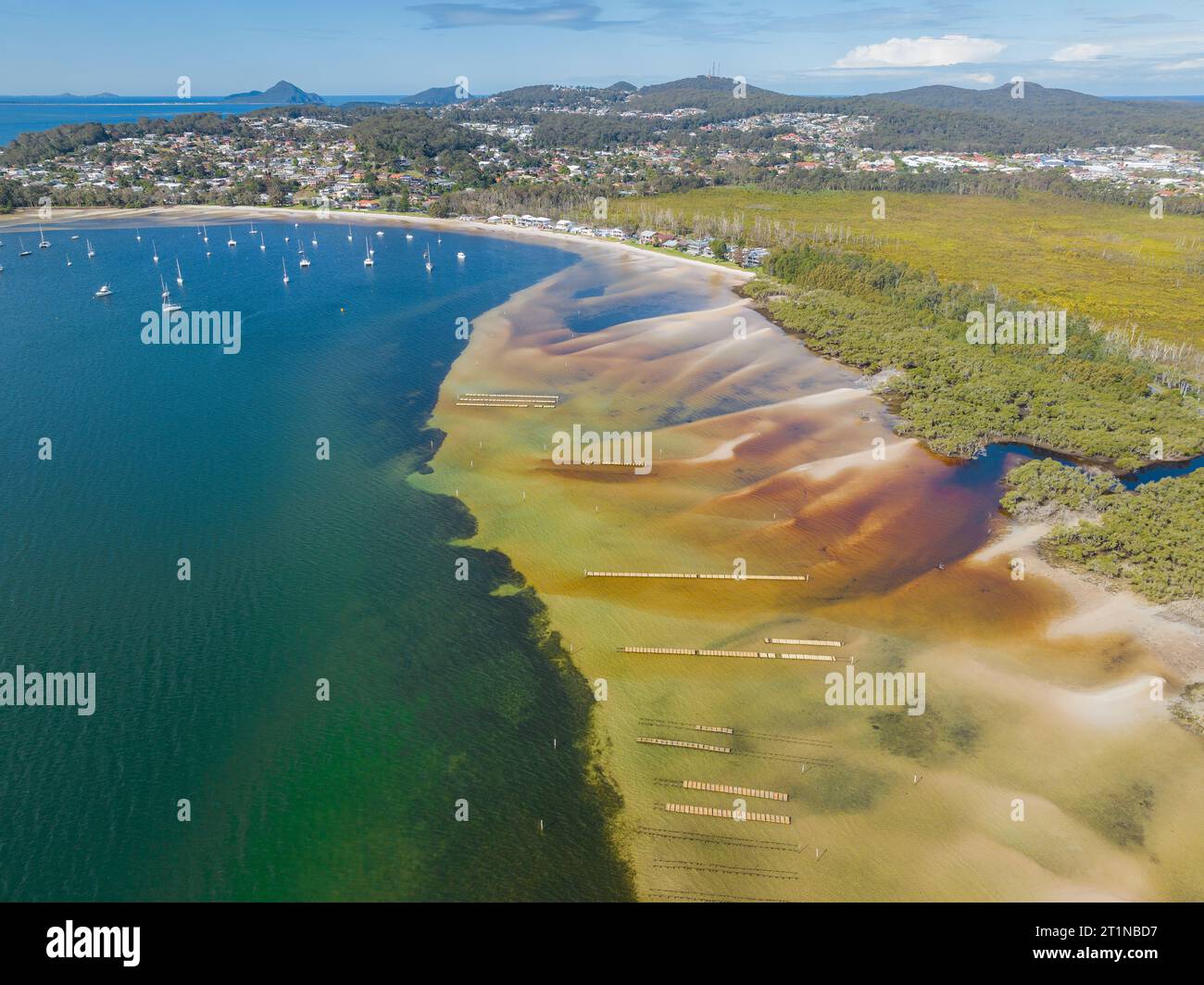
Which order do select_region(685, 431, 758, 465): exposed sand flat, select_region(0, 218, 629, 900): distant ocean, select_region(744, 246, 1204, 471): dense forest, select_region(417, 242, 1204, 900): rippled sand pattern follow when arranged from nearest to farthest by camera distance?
select_region(0, 218, 629, 900): distant ocean
select_region(417, 242, 1204, 900): rippled sand pattern
select_region(685, 431, 758, 465): exposed sand flat
select_region(744, 246, 1204, 471): dense forest

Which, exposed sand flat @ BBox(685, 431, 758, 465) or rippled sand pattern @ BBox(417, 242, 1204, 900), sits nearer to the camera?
rippled sand pattern @ BBox(417, 242, 1204, 900)

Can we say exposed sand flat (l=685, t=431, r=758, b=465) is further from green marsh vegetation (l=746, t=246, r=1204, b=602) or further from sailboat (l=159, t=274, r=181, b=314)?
sailboat (l=159, t=274, r=181, b=314)

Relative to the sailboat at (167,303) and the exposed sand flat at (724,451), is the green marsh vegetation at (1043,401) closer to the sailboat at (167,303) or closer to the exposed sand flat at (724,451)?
the exposed sand flat at (724,451)

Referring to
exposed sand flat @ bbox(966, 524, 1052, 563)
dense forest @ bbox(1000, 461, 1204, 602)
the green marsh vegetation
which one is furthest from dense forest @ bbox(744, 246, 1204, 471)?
exposed sand flat @ bbox(966, 524, 1052, 563)

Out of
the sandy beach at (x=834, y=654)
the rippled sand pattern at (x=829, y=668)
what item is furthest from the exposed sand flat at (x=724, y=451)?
the sandy beach at (x=834, y=654)

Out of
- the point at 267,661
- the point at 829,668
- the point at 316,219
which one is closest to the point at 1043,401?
the point at 829,668

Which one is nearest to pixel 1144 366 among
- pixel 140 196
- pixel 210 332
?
pixel 210 332

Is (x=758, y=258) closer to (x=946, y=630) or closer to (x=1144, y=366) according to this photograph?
(x=1144, y=366)

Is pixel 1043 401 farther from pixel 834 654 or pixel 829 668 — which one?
pixel 829 668
